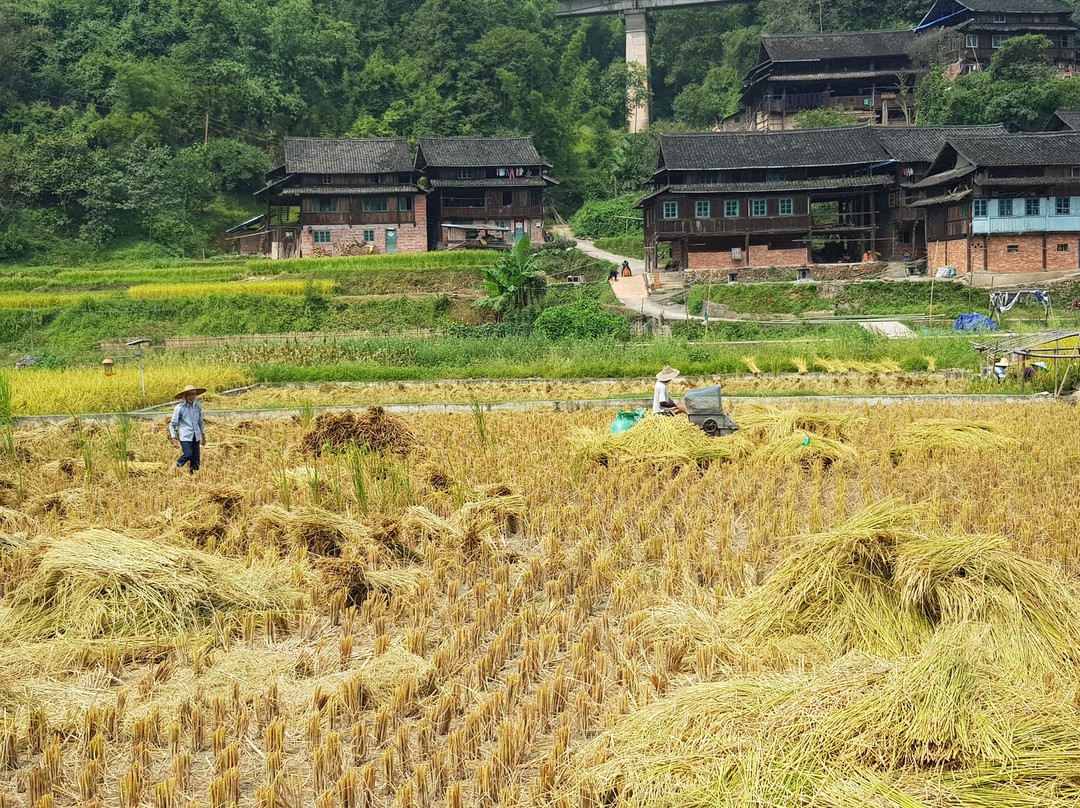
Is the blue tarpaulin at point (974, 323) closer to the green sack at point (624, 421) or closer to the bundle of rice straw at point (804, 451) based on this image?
the bundle of rice straw at point (804, 451)

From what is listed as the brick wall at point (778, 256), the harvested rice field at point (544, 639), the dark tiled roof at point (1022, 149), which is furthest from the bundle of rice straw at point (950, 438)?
the brick wall at point (778, 256)

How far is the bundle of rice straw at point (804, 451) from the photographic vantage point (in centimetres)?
1113

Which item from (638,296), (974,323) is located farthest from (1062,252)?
(638,296)

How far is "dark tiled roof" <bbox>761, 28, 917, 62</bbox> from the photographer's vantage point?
→ 5028 centimetres

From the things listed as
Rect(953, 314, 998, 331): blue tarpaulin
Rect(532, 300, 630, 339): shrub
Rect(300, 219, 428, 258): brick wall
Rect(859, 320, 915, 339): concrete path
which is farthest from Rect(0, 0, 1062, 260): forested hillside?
Rect(953, 314, 998, 331): blue tarpaulin

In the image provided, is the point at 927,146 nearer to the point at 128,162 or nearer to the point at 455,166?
the point at 455,166

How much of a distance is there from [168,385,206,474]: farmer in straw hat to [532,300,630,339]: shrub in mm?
18004

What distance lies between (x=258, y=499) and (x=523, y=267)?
2219cm

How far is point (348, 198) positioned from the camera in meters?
43.7

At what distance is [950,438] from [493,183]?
1389 inches

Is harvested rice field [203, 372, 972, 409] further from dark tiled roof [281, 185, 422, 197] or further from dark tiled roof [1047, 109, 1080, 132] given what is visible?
dark tiled roof [1047, 109, 1080, 132]

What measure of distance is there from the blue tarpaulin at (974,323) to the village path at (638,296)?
7977 mm

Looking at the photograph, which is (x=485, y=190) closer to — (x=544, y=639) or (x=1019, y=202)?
(x=1019, y=202)

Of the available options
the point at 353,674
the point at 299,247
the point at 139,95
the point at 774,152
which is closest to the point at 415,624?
the point at 353,674
